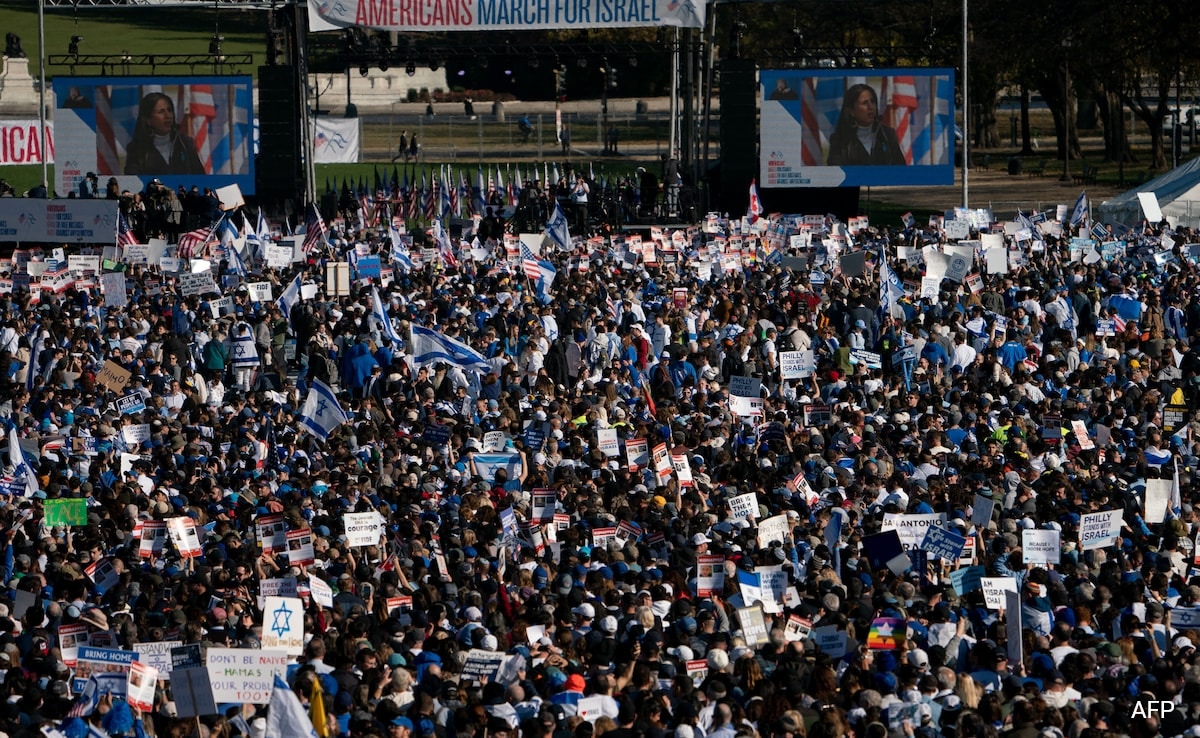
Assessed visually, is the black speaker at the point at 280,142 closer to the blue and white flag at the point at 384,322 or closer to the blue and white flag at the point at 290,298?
the blue and white flag at the point at 290,298

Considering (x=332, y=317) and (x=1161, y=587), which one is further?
(x=332, y=317)

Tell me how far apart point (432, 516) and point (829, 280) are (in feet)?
47.4

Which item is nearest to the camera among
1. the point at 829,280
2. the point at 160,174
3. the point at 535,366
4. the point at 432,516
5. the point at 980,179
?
the point at 432,516

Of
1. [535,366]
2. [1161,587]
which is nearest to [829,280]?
[535,366]

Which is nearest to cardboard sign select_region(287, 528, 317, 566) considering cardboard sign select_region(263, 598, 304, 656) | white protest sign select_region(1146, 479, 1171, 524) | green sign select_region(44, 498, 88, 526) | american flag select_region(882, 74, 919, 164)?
green sign select_region(44, 498, 88, 526)

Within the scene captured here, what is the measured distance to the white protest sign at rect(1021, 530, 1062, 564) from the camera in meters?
15.1

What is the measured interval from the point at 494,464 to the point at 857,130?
25.1 meters

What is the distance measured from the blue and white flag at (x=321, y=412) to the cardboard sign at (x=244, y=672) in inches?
340

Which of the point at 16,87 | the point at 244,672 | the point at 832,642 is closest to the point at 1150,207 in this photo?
the point at 832,642

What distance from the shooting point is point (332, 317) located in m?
27.3

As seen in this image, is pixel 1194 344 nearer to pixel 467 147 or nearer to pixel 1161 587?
pixel 1161 587

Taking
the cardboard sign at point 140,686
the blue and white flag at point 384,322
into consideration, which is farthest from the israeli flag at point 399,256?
the cardboard sign at point 140,686

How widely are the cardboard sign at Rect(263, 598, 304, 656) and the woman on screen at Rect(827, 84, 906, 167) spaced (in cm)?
3085

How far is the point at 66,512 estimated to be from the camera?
57.3 ft
